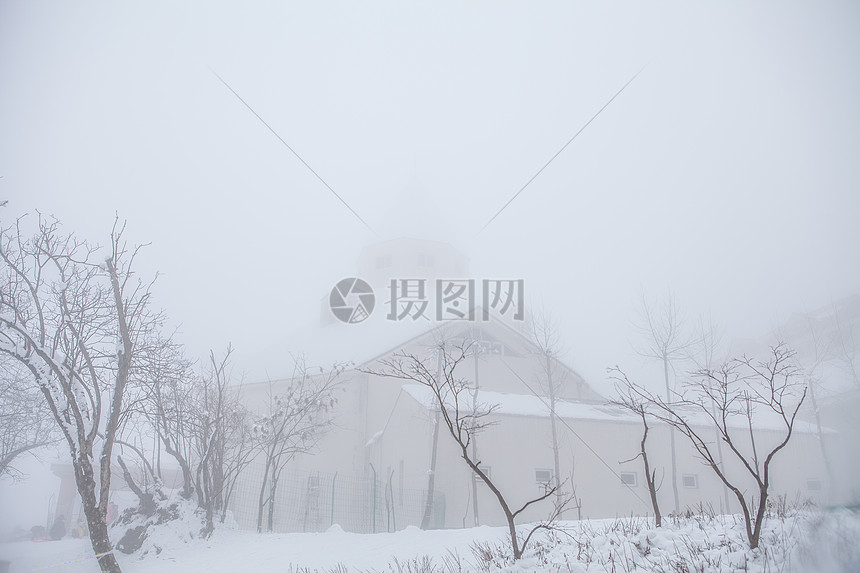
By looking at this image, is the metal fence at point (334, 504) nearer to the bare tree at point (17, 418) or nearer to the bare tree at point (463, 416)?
the bare tree at point (463, 416)

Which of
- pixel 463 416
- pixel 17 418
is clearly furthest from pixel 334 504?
pixel 17 418

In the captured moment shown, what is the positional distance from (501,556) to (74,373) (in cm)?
738

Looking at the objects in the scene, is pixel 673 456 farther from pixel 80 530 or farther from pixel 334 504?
pixel 80 530

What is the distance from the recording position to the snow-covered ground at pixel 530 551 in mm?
3825

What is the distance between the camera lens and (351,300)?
34781 mm

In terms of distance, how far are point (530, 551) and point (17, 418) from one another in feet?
55.2

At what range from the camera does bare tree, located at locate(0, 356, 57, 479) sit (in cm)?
1486

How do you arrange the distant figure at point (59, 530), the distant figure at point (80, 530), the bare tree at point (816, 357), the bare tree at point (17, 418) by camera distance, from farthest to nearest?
the distant figure at point (59, 530) → the distant figure at point (80, 530) → the bare tree at point (816, 357) → the bare tree at point (17, 418)

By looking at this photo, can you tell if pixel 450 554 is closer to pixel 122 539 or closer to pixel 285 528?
pixel 122 539

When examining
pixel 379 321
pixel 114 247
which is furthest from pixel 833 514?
pixel 379 321

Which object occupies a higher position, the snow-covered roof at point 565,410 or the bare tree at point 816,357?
the bare tree at point 816,357

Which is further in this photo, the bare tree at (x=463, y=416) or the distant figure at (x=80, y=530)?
the distant figure at (x=80, y=530)

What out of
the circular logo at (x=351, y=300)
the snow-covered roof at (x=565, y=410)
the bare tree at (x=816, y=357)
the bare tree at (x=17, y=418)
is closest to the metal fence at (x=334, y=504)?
the snow-covered roof at (x=565, y=410)

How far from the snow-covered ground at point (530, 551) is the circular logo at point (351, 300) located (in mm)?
21996
